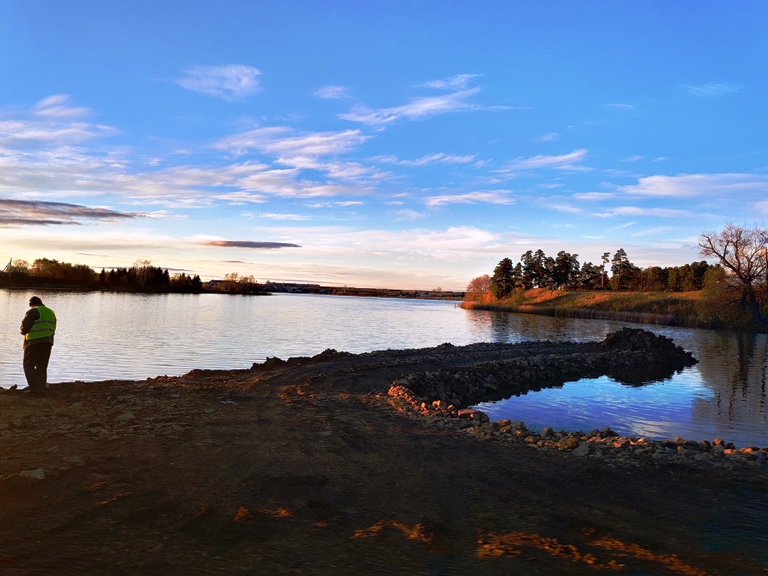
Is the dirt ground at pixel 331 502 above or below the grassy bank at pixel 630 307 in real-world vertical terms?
below

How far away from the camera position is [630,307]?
95875 millimetres

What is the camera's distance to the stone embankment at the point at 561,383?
11.2 m

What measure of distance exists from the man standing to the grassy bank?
270ft

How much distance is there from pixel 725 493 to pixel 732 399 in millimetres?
16969

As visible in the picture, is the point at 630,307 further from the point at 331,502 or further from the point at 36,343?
the point at 331,502

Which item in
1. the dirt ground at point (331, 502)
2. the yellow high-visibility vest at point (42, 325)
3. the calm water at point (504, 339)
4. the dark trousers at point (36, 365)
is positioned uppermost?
the yellow high-visibility vest at point (42, 325)

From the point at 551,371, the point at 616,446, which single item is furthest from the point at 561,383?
the point at 616,446

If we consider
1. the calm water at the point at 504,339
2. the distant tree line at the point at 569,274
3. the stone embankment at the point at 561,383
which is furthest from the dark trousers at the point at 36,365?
the distant tree line at the point at 569,274

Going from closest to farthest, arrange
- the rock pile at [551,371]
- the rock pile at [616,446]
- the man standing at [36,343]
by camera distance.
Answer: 1. the rock pile at [616,446]
2. the man standing at [36,343]
3. the rock pile at [551,371]

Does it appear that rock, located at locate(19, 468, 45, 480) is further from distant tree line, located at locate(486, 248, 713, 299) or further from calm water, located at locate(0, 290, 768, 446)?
distant tree line, located at locate(486, 248, 713, 299)

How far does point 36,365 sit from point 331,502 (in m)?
11.2

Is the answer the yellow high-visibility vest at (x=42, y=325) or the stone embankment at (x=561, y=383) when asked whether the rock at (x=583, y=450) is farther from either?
the yellow high-visibility vest at (x=42, y=325)

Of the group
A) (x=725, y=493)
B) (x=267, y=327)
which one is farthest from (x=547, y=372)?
(x=267, y=327)

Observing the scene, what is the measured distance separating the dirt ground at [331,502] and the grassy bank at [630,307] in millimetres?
77491
